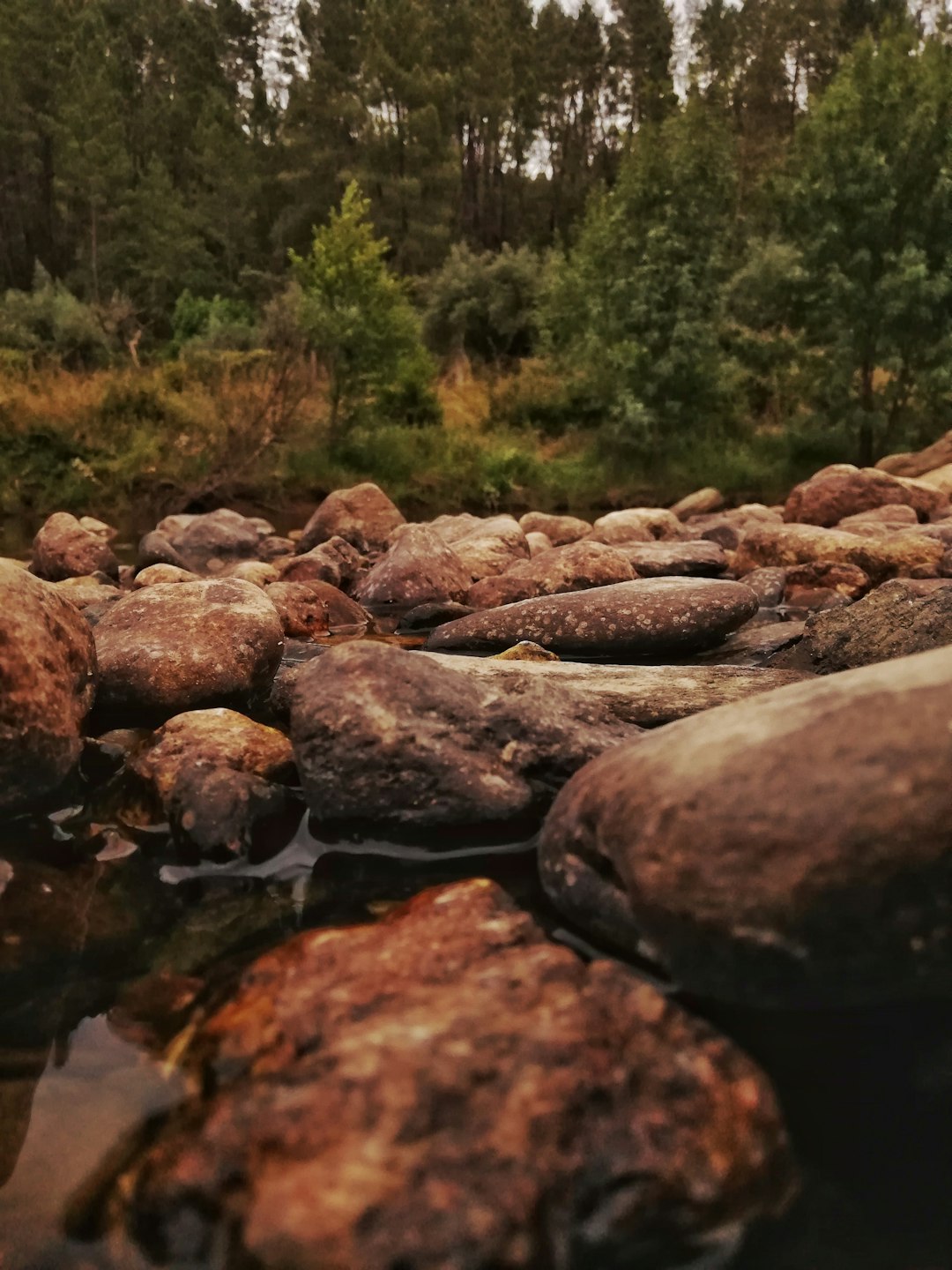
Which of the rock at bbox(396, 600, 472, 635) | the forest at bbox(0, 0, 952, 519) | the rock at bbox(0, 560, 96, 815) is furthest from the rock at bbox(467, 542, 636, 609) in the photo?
the forest at bbox(0, 0, 952, 519)

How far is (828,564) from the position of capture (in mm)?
6398

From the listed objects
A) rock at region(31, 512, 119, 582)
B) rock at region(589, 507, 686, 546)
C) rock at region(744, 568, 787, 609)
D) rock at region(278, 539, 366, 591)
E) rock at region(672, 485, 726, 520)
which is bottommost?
rock at region(672, 485, 726, 520)

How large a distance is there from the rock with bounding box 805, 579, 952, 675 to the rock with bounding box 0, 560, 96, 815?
3.04m

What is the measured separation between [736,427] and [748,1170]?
1906 cm

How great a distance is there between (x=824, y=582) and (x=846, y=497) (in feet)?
13.4

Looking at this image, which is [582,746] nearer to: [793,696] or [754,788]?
[793,696]

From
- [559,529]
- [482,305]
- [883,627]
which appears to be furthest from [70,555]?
[482,305]

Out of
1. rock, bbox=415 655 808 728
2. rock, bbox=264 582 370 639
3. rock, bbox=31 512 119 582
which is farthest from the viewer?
rock, bbox=31 512 119 582

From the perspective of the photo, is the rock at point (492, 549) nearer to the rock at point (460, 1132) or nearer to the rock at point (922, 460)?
the rock at point (460, 1132)

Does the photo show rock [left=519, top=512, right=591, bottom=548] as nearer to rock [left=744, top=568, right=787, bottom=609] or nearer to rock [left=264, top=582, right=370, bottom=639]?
rock [left=744, top=568, right=787, bottom=609]

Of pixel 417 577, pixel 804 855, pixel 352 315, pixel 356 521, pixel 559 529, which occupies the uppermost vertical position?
pixel 352 315

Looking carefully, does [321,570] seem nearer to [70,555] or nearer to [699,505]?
[70,555]

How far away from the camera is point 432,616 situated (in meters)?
5.83

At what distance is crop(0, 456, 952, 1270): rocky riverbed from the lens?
1.38 meters
